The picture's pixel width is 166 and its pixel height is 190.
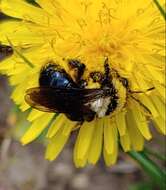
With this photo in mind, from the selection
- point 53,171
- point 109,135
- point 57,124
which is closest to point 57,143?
point 57,124

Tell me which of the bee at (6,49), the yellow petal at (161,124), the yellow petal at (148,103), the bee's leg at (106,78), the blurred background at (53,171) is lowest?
the blurred background at (53,171)

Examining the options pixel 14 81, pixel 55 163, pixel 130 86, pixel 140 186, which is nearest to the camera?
pixel 130 86

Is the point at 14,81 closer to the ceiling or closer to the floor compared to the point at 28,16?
closer to the floor

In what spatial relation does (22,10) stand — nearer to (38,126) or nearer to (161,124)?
(38,126)

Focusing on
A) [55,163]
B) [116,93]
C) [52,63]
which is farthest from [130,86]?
[55,163]

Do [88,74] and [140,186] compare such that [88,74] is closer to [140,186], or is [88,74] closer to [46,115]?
[46,115]

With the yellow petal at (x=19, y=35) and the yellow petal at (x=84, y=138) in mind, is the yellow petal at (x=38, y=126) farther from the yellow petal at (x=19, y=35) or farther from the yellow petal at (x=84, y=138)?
the yellow petal at (x=19, y=35)

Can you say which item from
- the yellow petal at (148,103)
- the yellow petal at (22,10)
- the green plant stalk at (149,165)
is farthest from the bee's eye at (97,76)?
the green plant stalk at (149,165)
